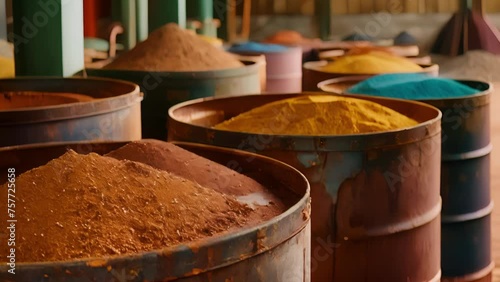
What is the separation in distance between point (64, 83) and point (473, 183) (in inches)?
56.1

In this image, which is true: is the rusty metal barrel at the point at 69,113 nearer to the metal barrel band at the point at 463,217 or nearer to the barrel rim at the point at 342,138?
the barrel rim at the point at 342,138

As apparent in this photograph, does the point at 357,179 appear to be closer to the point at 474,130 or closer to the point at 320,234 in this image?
the point at 320,234

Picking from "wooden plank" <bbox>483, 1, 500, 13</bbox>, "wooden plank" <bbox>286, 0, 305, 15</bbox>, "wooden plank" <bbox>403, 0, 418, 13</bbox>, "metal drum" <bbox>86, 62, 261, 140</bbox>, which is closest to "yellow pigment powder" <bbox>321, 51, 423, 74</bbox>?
"metal drum" <bbox>86, 62, 261, 140</bbox>

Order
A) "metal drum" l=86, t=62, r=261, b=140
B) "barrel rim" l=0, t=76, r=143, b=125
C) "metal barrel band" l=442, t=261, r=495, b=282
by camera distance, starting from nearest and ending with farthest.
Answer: "barrel rim" l=0, t=76, r=143, b=125
"metal drum" l=86, t=62, r=261, b=140
"metal barrel band" l=442, t=261, r=495, b=282

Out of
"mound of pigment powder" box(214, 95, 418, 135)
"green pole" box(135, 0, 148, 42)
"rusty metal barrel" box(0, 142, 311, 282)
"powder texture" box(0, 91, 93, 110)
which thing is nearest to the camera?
"rusty metal barrel" box(0, 142, 311, 282)

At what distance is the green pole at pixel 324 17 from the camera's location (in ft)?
39.6

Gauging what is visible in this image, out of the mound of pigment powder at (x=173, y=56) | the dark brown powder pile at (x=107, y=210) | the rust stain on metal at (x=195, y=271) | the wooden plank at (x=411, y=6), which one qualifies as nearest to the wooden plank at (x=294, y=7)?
the wooden plank at (x=411, y=6)

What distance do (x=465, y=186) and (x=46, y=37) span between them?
151 cm

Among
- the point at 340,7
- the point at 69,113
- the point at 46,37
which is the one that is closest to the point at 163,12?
the point at 46,37

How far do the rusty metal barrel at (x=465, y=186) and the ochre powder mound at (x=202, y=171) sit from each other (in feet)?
4.41

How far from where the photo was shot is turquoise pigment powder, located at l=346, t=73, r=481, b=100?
9.50 feet

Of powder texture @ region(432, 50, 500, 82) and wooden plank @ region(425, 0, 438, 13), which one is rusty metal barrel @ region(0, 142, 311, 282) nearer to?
powder texture @ region(432, 50, 500, 82)

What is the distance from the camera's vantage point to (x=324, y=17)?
1209 centimetres

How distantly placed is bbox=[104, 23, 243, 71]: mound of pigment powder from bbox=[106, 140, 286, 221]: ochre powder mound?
125 cm
